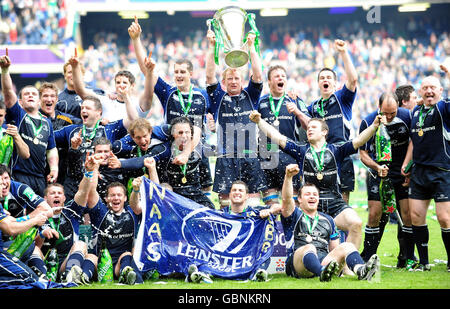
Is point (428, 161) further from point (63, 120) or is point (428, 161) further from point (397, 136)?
point (63, 120)

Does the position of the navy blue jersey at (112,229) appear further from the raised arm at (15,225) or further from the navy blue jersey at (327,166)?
the navy blue jersey at (327,166)

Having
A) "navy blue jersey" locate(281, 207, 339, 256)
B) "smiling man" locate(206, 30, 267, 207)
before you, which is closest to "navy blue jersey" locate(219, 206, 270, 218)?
"navy blue jersey" locate(281, 207, 339, 256)

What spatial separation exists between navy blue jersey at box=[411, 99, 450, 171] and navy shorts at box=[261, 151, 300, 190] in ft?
4.44

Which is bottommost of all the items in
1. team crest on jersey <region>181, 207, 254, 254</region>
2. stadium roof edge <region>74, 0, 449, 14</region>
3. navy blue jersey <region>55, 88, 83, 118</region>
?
A: team crest on jersey <region>181, 207, 254, 254</region>

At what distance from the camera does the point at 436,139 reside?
6.43 meters

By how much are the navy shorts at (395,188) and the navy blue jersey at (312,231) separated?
966 millimetres

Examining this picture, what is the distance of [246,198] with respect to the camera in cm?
650

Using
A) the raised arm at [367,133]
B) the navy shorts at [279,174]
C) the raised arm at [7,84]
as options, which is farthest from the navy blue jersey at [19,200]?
the raised arm at [367,133]

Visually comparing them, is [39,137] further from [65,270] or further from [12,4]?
[12,4]

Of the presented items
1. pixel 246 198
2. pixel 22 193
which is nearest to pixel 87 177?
pixel 22 193

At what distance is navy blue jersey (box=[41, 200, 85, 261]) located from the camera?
609cm

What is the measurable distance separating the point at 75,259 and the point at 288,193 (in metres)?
2.13

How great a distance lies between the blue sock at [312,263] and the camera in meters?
5.50

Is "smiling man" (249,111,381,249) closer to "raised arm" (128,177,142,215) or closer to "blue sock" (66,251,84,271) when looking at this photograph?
"raised arm" (128,177,142,215)
